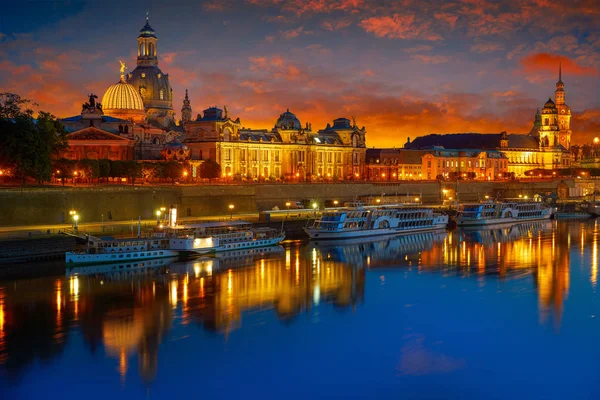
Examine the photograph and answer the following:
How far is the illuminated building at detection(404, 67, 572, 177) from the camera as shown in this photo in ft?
509

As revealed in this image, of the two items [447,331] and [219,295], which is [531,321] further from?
[219,295]

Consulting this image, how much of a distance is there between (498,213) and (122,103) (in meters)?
53.9

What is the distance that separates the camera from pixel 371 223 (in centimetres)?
6247

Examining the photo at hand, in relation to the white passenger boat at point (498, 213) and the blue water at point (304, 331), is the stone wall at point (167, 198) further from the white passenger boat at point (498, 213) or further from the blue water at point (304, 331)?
the white passenger boat at point (498, 213)

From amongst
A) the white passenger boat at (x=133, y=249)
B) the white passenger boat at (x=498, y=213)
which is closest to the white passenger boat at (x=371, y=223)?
the white passenger boat at (x=498, y=213)

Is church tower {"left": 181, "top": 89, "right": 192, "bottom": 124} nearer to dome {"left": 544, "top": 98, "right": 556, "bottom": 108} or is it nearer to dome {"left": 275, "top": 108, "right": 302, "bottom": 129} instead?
dome {"left": 275, "top": 108, "right": 302, "bottom": 129}

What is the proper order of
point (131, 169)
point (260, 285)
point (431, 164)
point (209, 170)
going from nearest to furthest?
1. point (260, 285)
2. point (131, 169)
3. point (209, 170)
4. point (431, 164)

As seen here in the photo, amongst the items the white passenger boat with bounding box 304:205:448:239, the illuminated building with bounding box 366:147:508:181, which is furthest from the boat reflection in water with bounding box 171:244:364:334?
the illuminated building with bounding box 366:147:508:181

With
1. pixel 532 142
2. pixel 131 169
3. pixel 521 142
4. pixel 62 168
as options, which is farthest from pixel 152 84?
pixel 532 142

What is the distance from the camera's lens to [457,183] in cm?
11181

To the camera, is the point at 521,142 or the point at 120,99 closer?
the point at 120,99

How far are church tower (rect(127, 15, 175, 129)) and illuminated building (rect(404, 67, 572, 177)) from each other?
60048mm

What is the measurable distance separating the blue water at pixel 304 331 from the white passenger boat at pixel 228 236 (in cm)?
302

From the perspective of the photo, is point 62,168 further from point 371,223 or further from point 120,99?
point 120,99
